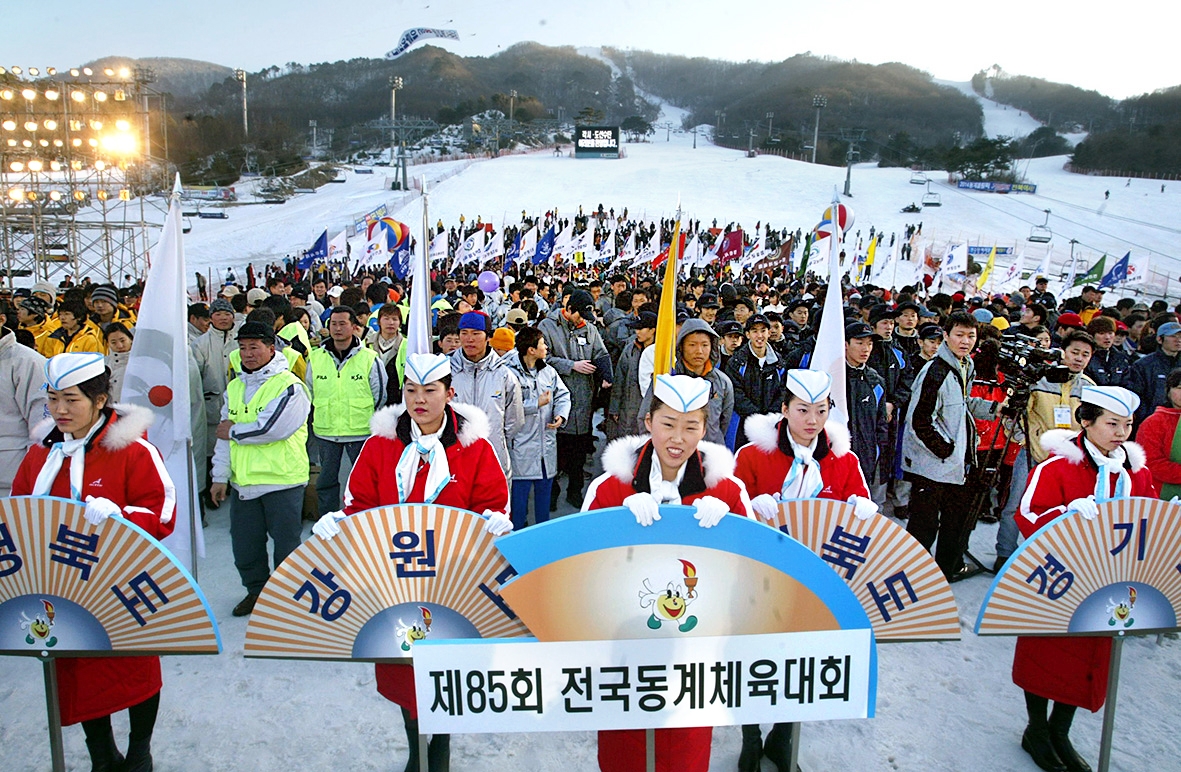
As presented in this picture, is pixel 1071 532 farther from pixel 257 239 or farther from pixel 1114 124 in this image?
pixel 1114 124

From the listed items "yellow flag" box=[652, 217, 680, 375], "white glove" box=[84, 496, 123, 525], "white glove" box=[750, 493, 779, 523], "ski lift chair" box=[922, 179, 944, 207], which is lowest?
"white glove" box=[750, 493, 779, 523]

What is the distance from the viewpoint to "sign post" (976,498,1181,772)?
7.85ft

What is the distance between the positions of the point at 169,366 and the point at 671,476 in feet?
8.40

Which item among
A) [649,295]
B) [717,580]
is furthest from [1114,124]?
[717,580]

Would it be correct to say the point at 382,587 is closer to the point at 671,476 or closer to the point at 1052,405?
the point at 671,476

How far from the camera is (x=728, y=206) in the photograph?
146ft

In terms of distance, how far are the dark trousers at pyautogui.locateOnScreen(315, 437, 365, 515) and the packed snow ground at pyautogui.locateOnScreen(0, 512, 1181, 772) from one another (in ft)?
4.47

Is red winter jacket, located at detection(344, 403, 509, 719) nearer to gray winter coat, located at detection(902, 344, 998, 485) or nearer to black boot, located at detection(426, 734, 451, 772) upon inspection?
black boot, located at detection(426, 734, 451, 772)

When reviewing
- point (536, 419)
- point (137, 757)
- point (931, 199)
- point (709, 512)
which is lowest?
point (137, 757)

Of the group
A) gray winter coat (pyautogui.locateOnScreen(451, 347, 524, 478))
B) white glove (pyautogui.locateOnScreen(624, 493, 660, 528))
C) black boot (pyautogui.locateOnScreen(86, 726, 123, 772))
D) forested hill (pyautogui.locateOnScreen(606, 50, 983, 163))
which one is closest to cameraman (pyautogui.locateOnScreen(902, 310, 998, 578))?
gray winter coat (pyautogui.locateOnScreen(451, 347, 524, 478))

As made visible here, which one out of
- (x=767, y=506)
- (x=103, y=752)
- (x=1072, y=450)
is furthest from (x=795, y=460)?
(x=103, y=752)

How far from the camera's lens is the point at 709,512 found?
5.98 feet

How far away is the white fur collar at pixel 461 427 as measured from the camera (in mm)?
2857

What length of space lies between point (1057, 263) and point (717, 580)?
37.3 metres
